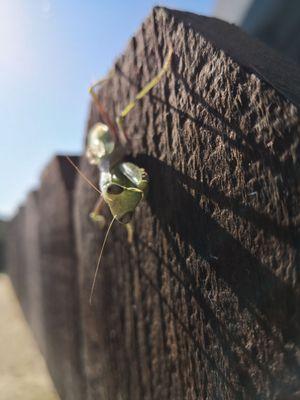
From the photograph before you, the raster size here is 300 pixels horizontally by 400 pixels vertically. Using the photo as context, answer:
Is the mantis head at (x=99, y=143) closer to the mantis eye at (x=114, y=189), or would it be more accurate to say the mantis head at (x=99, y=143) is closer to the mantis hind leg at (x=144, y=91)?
the mantis hind leg at (x=144, y=91)

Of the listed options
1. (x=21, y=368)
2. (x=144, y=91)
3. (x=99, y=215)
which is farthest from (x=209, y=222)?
(x=21, y=368)

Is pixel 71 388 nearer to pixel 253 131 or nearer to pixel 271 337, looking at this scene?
pixel 271 337

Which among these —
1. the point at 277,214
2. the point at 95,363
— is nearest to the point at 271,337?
the point at 277,214

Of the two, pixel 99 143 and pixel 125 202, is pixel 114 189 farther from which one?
pixel 99 143

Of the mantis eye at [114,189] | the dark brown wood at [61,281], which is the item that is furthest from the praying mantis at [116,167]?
the dark brown wood at [61,281]

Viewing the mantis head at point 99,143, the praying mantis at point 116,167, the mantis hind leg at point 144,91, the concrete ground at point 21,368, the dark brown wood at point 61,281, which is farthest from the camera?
the concrete ground at point 21,368
